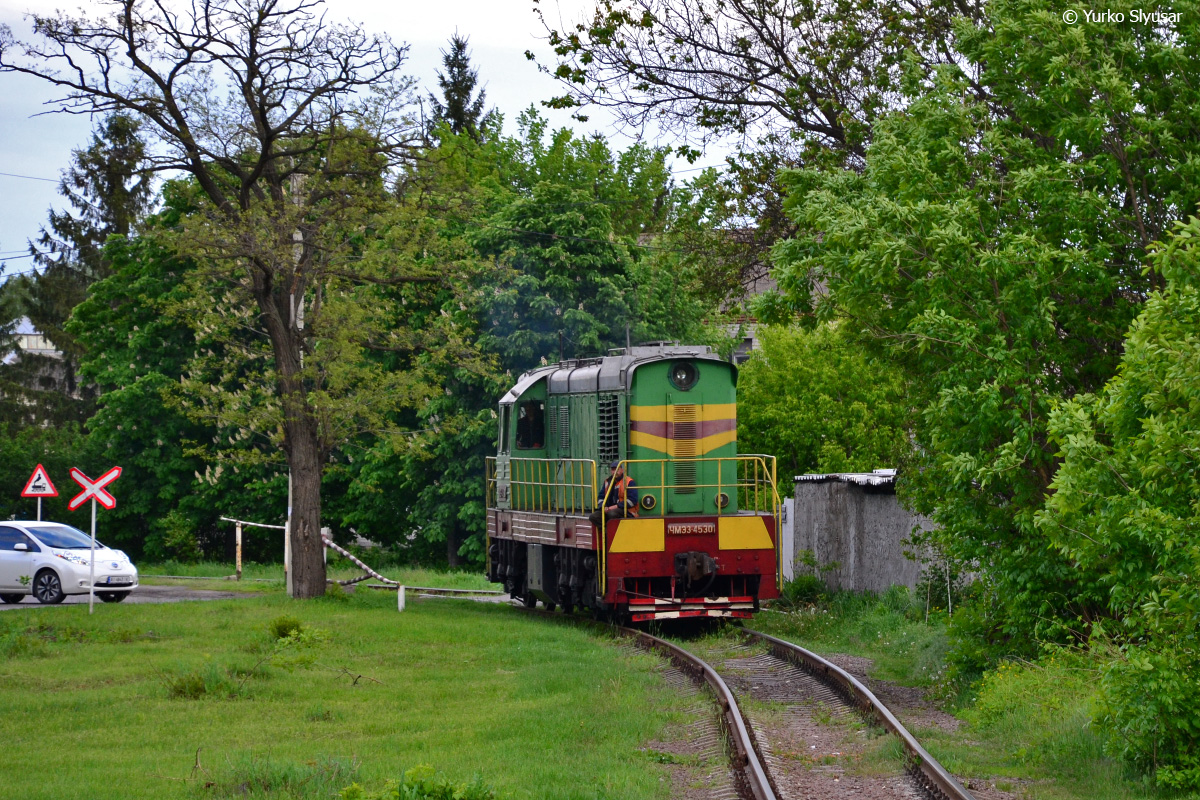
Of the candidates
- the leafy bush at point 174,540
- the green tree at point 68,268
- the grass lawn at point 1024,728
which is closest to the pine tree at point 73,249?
the green tree at point 68,268

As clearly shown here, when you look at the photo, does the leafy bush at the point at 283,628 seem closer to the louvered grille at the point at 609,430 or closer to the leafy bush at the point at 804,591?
the louvered grille at the point at 609,430

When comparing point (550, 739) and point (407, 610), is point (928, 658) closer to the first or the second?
point (550, 739)

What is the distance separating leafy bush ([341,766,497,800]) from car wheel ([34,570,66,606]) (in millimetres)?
17608

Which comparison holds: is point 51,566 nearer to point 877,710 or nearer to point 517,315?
point 517,315

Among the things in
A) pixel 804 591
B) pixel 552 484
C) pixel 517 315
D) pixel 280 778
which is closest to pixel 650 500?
pixel 552 484

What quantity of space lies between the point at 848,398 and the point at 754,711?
71.7ft

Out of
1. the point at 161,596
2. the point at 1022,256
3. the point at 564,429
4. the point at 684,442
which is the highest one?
the point at 1022,256

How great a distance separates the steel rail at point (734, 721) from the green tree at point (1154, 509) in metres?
2.39

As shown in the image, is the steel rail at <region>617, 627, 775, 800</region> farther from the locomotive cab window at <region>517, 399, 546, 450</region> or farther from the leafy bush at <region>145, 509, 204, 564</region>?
the leafy bush at <region>145, 509, 204, 564</region>

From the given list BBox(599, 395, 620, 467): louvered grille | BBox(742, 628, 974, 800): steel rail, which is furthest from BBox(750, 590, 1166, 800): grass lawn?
BBox(599, 395, 620, 467): louvered grille

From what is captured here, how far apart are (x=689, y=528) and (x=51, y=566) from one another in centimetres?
1291

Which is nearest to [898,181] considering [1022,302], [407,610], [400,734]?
[1022,302]

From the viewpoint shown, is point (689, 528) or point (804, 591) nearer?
point (689, 528)

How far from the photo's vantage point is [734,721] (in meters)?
9.66
